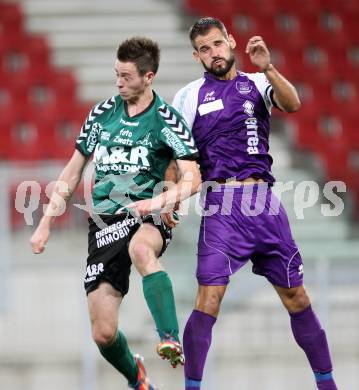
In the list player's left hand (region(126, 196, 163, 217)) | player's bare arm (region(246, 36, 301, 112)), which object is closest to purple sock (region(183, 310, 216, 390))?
player's left hand (region(126, 196, 163, 217))

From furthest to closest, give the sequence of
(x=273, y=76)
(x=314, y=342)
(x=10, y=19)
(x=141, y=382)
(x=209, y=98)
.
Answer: (x=10, y=19) < (x=141, y=382) < (x=314, y=342) < (x=209, y=98) < (x=273, y=76)

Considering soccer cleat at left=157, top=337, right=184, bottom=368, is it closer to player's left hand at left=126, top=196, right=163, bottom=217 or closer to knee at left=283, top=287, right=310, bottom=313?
player's left hand at left=126, top=196, right=163, bottom=217

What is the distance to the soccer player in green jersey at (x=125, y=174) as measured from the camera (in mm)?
5691

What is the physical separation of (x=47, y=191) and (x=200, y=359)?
4.16m

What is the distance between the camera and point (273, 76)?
565 centimetres

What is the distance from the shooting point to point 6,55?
1273cm

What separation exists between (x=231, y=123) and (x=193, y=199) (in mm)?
4377

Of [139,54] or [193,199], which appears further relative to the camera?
[193,199]

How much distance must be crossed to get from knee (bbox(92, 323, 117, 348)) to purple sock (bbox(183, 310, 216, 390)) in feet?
1.35

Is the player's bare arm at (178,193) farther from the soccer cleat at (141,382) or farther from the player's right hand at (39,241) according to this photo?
the soccer cleat at (141,382)

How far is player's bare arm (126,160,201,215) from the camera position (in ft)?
17.9

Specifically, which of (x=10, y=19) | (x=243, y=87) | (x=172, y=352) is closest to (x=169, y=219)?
(x=172, y=352)

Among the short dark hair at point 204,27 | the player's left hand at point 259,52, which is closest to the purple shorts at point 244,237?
the player's left hand at point 259,52

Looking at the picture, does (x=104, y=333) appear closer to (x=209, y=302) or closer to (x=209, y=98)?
(x=209, y=302)
